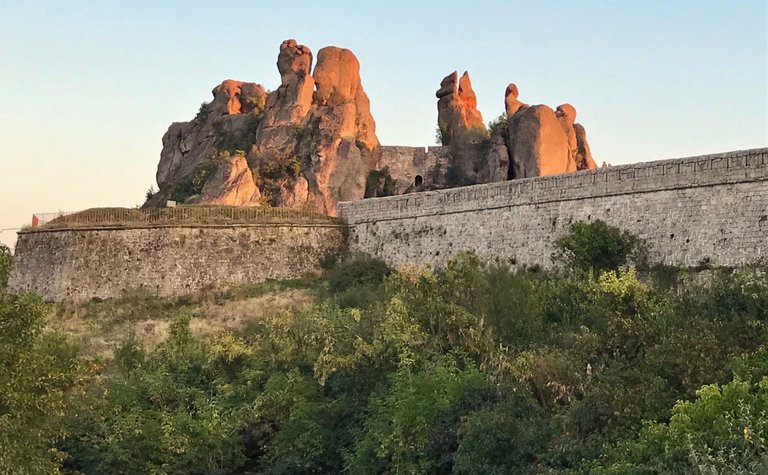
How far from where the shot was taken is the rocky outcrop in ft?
149

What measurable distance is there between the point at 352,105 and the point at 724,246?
23567mm

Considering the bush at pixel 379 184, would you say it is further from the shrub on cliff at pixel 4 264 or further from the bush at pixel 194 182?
the shrub on cliff at pixel 4 264

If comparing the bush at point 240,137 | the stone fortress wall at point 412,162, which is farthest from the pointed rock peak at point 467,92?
the bush at point 240,137

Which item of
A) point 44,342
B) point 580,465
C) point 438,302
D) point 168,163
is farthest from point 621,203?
point 168,163

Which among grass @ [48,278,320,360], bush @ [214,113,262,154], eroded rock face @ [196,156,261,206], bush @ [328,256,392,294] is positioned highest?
bush @ [214,113,262,154]

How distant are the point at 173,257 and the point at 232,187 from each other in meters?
5.66

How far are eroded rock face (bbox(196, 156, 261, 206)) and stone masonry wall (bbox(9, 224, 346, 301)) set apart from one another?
4036mm

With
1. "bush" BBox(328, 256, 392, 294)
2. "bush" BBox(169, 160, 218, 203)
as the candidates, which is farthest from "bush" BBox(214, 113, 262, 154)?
"bush" BBox(328, 256, 392, 294)

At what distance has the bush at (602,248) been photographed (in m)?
24.6

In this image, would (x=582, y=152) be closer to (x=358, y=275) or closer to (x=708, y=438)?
(x=358, y=275)

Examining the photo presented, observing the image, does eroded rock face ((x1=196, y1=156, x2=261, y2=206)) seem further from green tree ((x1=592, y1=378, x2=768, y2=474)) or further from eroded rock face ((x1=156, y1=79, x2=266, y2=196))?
green tree ((x1=592, y1=378, x2=768, y2=474))

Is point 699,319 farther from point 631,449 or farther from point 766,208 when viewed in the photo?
point 766,208

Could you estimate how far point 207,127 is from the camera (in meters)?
49.1

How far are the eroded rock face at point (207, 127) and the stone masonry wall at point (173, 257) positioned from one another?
1204cm
